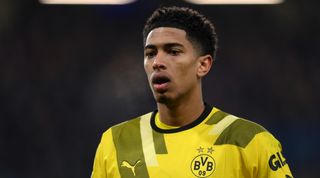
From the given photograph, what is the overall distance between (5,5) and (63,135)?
116 cm

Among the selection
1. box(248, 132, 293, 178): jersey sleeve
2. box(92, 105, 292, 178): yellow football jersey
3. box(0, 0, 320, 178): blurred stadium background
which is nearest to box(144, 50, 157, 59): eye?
box(92, 105, 292, 178): yellow football jersey

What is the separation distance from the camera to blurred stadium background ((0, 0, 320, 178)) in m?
4.86

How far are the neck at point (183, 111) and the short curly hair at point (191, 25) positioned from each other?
209mm

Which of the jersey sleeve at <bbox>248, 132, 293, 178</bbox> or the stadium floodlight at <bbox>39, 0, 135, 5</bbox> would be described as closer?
the jersey sleeve at <bbox>248, 132, 293, 178</bbox>

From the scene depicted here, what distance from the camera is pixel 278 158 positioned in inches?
88.0

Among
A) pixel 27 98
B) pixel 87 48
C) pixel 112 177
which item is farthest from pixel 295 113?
pixel 112 177

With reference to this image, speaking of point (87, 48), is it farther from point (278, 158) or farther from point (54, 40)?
point (278, 158)

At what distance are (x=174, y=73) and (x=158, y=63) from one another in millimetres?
73

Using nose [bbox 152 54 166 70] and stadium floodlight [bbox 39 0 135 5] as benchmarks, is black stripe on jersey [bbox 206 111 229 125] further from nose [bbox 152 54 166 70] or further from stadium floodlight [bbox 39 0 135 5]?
stadium floodlight [bbox 39 0 135 5]

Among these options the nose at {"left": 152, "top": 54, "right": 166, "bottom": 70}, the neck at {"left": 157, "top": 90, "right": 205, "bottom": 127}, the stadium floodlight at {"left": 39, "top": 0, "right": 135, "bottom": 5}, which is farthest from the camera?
the stadium floodlight at {"left": 39, "top": 0, "right": 135, "bottom": 5}

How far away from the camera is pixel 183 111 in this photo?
2.42m

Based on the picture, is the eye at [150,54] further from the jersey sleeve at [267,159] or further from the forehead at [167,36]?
the jersey sleeve at [267,159]

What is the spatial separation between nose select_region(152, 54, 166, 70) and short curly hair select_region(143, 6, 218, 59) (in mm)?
158

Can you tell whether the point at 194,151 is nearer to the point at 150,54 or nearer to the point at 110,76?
the point at 150,54
